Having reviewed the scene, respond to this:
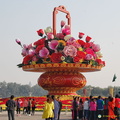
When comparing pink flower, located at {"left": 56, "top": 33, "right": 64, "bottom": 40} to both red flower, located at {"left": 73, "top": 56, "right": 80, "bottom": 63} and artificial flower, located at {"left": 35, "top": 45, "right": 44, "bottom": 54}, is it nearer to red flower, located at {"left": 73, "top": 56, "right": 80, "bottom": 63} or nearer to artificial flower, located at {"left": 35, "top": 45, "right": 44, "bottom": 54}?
artificial flower, located at {"left": 35, "top": 45, "right": 44, "bottom": 54}

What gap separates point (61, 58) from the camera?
1135 inches

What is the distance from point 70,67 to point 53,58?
1903mm

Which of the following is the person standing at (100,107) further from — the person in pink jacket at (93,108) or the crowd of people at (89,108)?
the person in pink jacket at (93,108)

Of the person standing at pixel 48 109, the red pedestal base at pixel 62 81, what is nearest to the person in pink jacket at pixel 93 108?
the person standing at pixel 48 109

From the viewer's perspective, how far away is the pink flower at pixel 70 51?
1137 inches

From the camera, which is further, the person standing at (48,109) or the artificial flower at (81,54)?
the artificial flower at (81,54)

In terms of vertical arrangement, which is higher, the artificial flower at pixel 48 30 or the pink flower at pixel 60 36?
the artificial flower at pixel 48 30

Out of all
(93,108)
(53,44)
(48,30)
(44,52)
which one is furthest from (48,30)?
(93,108)

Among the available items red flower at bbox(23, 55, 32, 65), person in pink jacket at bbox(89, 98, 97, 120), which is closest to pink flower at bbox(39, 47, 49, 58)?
red flower at bbox(23, 55, 32, 65)

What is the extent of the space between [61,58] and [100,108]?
13475mm

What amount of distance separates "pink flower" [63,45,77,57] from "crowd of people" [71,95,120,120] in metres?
10.8

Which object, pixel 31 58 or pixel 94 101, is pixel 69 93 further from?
pixel 94 101

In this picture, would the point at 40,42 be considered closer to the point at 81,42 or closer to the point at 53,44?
the point at 53,44

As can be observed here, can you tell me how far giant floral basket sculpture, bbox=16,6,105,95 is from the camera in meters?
29.1
